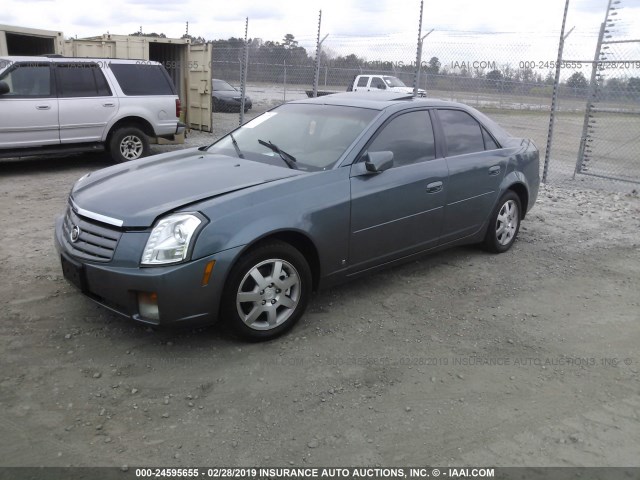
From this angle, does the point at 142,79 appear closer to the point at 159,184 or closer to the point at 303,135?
the point at 303,135

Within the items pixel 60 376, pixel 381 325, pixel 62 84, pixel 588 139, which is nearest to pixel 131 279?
pixel 60 376

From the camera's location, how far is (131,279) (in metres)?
3.37

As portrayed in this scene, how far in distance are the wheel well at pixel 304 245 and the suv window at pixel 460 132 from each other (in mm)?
1800

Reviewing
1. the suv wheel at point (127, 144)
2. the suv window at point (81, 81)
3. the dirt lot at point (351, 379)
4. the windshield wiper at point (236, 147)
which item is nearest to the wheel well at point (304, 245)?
the dirt lot at point (351, 379)

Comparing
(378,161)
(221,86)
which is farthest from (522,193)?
(221,86)

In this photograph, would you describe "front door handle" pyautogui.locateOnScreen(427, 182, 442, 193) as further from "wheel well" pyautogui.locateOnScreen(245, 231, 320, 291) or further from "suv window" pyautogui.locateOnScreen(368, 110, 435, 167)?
"wheel well" pyautogui.locateOnScreen(245, 231, 320, 291)

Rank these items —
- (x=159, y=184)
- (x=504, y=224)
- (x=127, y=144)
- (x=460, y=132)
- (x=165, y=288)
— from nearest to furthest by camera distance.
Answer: (x=165, y=288) → (x=159, y=184) → (x=460, y=132) → (x=504, y=224) → (x=127, y=144)

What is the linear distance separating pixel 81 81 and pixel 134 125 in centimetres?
113

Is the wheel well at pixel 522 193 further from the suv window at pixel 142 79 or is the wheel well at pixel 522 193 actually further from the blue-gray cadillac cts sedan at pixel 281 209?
the suv window at pixel 142 79

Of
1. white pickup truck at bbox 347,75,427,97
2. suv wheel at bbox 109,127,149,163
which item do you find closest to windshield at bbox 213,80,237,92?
white pickup truck at bbox 347,75,427,97

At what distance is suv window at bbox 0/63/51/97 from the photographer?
8.75 meters

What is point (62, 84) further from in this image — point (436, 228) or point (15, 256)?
point (436, 228)

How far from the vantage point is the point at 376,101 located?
487 cm

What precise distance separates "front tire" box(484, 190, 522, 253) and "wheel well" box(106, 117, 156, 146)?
22.6ft
